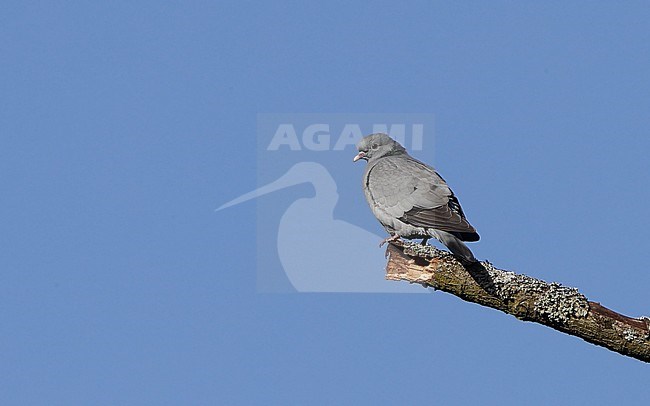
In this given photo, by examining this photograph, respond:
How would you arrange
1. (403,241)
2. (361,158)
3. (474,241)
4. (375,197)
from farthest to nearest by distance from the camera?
(361,158) < (375,197) < (403,241) < (474,241)

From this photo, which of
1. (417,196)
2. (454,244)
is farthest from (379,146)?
(454,244)

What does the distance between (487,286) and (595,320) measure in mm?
882

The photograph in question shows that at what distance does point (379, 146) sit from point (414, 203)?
4.54 feet

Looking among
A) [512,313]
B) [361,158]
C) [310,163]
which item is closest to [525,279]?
[512,313]

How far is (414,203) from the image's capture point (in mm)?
7473

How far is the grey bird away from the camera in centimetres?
696

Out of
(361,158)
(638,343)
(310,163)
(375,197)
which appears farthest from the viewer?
(310,163)

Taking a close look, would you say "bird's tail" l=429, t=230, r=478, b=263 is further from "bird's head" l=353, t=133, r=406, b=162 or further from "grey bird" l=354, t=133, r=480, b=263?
"bird's head" l=353, t=133, r=406, b=162

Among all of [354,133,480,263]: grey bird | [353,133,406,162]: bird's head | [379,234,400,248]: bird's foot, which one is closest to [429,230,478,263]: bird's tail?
[354,133,480,263]: grey bird

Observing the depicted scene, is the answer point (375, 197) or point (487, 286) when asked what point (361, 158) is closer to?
point (375, 197)

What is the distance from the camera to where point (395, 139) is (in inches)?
353

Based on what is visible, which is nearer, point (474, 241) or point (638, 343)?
point (638, 343)

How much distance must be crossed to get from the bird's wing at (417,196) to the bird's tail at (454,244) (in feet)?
0.21

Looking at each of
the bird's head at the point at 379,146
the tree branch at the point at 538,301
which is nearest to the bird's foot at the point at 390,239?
the tree branch at the point at 538,301
